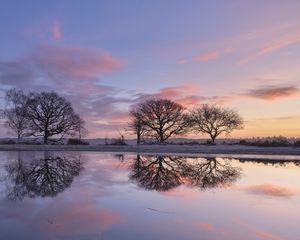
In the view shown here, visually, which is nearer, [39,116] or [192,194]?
[192,194]

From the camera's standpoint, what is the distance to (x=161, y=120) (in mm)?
85875

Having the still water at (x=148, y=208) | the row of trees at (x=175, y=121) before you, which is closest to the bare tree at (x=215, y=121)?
the row of trees at (x=175, y=121)

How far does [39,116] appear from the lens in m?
85.7

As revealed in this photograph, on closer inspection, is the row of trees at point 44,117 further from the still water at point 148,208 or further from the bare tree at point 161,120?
the still water at point 148,208

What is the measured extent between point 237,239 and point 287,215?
4.00 metres

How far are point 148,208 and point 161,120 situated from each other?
7197cm

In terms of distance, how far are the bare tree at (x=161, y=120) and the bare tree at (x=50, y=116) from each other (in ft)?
48.0

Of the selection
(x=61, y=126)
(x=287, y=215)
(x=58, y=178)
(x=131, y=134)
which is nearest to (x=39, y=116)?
(x=61, y=126)

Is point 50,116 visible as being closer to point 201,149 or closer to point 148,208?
point 201,149

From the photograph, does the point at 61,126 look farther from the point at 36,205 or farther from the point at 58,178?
the point at 36,205

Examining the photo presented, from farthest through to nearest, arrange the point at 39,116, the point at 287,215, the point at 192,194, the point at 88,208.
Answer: the point at 39,116
the point at 192,194
the point at 88,208
the point at 287,215

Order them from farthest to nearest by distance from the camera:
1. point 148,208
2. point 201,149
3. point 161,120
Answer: point 161,120, point 201,149, point 148,208

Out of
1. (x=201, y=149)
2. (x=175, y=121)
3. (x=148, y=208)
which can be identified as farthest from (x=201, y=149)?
(x=148, y=208)

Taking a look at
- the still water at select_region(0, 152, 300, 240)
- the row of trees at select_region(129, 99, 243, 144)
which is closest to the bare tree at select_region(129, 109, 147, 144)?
the row of trees at select_region(129, 99, 243, 144)
